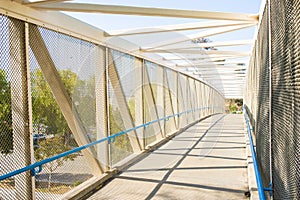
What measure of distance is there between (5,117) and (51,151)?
0.72 m

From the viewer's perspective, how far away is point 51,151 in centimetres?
298

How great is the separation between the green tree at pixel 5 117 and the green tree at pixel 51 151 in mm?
375

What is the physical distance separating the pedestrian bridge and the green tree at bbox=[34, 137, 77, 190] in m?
0.01

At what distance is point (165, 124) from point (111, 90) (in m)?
3.60

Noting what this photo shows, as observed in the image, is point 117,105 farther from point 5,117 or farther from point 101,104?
point 5,117

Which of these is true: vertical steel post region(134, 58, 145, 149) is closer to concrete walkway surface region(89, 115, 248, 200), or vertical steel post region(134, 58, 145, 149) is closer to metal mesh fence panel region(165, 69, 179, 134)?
concrete walkway surface region(89, 115, 248, 200)

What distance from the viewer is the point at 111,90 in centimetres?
460

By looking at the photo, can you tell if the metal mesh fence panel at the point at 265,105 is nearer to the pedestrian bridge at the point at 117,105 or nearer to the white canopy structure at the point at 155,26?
the pedestrian bridge at the point at 117,105

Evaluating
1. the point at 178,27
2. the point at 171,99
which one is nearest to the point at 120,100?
the point at 178,27

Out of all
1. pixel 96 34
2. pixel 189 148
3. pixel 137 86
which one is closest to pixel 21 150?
pixel 96 34

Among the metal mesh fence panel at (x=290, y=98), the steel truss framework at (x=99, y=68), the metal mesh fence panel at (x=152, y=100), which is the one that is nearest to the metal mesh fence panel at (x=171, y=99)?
the steel truss framework at (x=99, y=68)

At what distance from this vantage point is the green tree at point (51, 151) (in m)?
2.83

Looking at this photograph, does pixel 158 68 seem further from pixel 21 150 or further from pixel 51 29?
pixel 21 150

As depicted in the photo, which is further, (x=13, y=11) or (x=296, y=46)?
(x=13, y=11)
